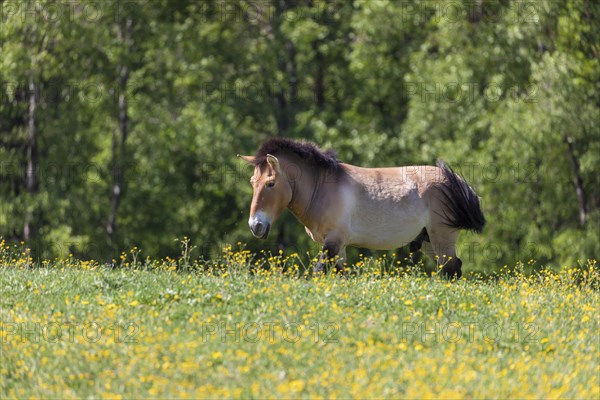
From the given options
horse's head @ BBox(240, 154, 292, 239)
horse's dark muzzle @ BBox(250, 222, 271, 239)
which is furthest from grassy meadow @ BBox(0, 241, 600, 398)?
horse's head @ BBox(240, 154, 292, 239)

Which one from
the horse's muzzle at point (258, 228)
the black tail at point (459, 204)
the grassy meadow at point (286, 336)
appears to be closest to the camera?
the grassy meadow at point (286, 336)

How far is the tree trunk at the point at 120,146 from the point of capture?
34625 mm

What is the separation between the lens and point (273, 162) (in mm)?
14352

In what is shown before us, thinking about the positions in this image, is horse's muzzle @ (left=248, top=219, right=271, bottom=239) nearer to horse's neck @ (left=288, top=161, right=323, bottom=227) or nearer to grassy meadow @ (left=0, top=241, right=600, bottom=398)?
grassy meadow @ (left=0, top=241, right=600, bottom=398)

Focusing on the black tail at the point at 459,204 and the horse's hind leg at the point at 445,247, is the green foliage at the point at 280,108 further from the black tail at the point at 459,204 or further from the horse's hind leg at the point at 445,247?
the horse's hind leg at the point at 445,247

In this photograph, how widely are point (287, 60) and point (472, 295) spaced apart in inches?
936

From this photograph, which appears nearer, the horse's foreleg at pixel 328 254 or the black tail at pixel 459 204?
the horse's foreleg at pixel 328 254

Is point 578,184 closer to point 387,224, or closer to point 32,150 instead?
point 387,224

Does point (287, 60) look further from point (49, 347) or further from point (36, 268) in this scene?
point (49, 347)

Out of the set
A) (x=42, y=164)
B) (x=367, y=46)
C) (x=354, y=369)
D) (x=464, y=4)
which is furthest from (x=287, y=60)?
(x=354, y=369)

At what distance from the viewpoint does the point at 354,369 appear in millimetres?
9883

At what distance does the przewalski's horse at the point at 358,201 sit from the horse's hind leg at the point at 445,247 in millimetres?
15

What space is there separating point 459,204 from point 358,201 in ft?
5.12

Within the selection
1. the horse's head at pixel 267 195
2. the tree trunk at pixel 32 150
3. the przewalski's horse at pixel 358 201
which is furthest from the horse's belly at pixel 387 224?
the tree trunk at pixel 32 150
